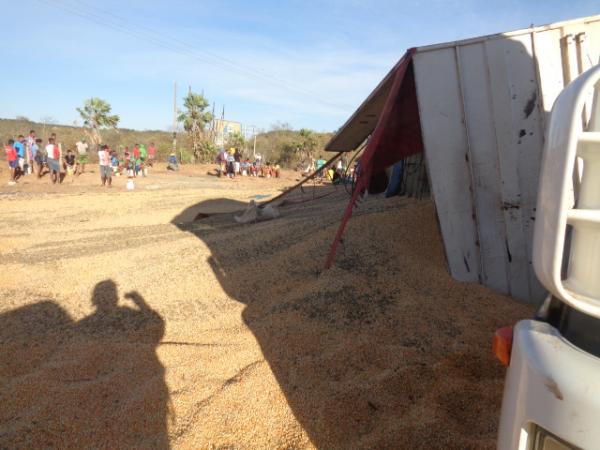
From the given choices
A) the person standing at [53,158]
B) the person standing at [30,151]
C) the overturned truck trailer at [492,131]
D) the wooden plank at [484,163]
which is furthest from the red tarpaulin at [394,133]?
the person standing at [30,151]

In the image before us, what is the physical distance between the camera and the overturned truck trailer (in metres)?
3.68

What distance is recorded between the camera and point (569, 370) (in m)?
0.97

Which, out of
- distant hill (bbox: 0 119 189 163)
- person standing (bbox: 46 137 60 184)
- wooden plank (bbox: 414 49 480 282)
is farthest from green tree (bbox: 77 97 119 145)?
wooden plank (bbox: 414 49 480 282)

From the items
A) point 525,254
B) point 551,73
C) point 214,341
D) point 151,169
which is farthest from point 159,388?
point 151,169

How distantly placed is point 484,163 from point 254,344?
2.62m

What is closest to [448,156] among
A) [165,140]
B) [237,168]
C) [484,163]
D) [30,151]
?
[484,163]

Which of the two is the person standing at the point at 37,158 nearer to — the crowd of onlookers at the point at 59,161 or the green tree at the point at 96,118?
the crowd of onlookers at the point at 59,161

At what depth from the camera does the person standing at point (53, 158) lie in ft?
45.5

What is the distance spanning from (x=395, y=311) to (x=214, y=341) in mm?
1424

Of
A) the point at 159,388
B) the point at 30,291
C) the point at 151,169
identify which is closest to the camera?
the point at 159,388

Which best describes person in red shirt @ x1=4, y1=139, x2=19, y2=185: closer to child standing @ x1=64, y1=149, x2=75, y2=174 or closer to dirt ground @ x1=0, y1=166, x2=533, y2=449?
child standing @ x1=64, y1=149, x2=75, y2=174

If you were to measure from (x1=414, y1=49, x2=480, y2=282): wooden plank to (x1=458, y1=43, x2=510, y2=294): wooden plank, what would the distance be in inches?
2.7

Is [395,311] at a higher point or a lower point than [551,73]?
lower

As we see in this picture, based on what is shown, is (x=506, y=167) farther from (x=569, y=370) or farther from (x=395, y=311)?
(x=569, y=370)
